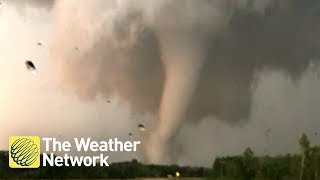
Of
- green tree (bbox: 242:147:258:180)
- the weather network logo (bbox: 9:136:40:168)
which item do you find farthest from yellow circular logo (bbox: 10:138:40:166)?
green tree (bbox: 242:147:258:180)

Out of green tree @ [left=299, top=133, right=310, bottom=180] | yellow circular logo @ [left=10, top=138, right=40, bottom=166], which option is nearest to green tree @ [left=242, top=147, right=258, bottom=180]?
green tree @ [left=299, top=133, right=310, bottom=180]

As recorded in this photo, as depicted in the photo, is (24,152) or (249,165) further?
(249,165)

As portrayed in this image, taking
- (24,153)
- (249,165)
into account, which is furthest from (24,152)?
(249,165)

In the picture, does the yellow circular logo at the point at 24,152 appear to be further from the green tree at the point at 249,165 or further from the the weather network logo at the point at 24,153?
the green tree at the point at 249,165

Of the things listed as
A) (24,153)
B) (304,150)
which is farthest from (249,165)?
(24,153)

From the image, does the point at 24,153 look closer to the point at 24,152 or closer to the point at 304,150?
the point at 24,152

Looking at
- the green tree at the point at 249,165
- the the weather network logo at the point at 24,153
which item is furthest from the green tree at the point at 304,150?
the the weather network logo at the point at 24,153

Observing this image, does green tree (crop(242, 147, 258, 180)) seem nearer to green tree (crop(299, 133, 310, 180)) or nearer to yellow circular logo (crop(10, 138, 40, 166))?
green tree (crop(299, 133, 310, 180))

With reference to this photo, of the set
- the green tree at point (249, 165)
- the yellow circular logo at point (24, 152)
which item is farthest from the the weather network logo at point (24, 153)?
the green tree at point (249, 165)

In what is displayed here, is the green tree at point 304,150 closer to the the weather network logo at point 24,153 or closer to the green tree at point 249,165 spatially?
the green tree at point 249,165

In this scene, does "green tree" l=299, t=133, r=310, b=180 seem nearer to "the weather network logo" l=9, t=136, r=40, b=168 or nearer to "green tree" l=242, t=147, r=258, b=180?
"green tree" l=242, t=147, r=258, b=180

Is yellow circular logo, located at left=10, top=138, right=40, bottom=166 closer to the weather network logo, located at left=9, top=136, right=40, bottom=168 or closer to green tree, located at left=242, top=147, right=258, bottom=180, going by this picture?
the weather network logo, located at left=9, top=136, right=40, bottom=168

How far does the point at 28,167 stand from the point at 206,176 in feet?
14.4

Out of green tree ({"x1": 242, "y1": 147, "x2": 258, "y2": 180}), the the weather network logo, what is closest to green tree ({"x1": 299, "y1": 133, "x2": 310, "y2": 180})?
green tree ({"x1": 242, "y1": 147, "x2": 258, "y2": 180})
